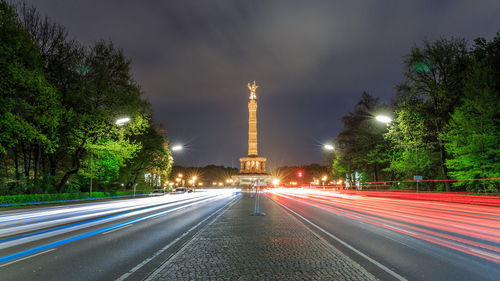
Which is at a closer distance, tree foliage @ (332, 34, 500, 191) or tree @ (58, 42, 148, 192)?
tree foliage @ (332, 34, 500, 191)

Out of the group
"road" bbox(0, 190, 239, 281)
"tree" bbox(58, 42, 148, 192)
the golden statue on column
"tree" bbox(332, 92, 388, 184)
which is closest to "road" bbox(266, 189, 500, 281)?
"road" bbox(0, 190, 239, 281)

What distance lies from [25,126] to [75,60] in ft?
34.1

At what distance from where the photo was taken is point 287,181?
183 metres

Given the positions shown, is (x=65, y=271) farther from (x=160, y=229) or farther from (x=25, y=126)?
(x=25, y=126)

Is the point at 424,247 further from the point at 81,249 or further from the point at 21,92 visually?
the point at 21,92

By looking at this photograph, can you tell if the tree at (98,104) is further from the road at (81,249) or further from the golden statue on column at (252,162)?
the golden statue on column at (252,162)

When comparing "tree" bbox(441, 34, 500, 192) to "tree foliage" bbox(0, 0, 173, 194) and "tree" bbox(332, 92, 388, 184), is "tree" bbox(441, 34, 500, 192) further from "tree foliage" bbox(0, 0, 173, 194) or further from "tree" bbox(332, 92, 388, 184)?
"tree foliage" bbox(0, 0, 173, 194)

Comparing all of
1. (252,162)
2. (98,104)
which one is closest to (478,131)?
(98,104)

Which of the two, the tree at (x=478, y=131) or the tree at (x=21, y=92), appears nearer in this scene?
the tree at (x=21, y=92)

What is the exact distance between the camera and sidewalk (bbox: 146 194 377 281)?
572 cm

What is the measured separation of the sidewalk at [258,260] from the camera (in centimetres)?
572

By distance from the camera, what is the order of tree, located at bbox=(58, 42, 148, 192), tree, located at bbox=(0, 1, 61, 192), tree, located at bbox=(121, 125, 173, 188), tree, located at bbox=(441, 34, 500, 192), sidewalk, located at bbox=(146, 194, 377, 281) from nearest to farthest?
sidewalk, located at bbox=(146, 194, 377, 281) < tree, located at bbox=(0, 1, 61, 192) < tree, located at bbox=(441, 34, 500, 192) < tree, located at bbox=(58, 42, 148, 192) < tree, located at bbox=(121, 125, 173, 188)

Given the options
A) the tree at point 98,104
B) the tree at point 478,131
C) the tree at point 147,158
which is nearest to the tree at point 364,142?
→ the tree at point 478,131

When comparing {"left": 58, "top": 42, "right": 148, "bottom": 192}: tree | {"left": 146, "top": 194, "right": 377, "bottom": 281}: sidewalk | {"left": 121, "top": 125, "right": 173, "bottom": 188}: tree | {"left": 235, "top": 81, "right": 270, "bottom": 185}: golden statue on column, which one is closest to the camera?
{"left": 146, "top": 194, "right": 377, "bottom": 281}: sidewalk
